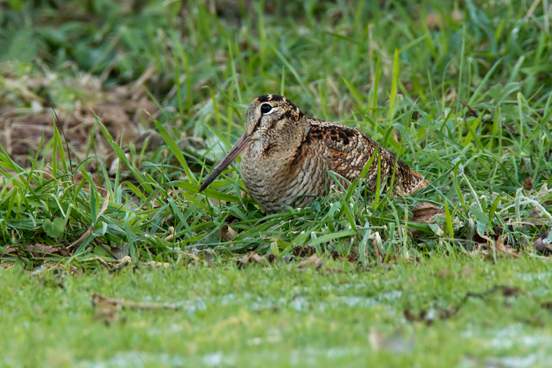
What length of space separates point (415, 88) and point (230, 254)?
2.93 metres

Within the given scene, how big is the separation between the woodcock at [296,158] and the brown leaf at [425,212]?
22cm

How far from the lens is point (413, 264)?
5469mm

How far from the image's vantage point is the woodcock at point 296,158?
648 centimetres

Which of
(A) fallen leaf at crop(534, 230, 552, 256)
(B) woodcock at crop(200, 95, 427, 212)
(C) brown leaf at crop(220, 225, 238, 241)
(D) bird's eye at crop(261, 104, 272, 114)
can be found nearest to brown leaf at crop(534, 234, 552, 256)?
(A) fallen leaf at crop(534, 230, 552, 256)

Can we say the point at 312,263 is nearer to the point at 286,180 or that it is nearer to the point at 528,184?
the point at 286,180

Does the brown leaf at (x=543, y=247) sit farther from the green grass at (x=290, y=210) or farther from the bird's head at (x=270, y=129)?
the bird's head at (x=270, y=129)

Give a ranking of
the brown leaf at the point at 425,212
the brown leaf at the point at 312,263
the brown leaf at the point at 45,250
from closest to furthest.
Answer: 1. the brown leaf at the point at 312,263
2. the brown leaf at the point at 45,250
3. the brown leaf at the point at 425,212

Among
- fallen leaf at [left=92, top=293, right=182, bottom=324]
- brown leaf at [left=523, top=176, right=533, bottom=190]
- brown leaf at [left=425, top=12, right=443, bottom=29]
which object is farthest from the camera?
brown leaf at [left=425, top=12, right=443, bottom=29]

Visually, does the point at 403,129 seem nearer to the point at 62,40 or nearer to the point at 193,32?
the point at 193,32

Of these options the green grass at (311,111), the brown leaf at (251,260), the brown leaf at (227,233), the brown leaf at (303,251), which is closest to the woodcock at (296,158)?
the green grass at (311,111)

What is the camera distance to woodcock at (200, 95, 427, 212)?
21.2 feet

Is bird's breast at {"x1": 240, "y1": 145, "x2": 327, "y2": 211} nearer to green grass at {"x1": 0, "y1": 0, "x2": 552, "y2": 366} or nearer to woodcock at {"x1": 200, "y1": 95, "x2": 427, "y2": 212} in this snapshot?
woodcock at {"x1": 200, "y1": 95, "x2": 427, "y2": 212}

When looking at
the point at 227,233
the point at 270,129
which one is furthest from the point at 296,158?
the point at 227,233

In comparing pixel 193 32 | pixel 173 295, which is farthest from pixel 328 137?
pixel 193 32
